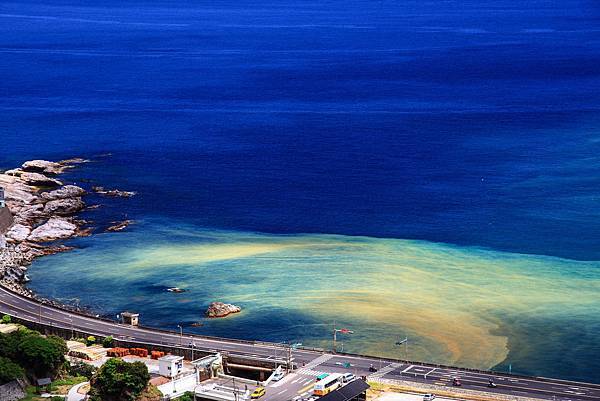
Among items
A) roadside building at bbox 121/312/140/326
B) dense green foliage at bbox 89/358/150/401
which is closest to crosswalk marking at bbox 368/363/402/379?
dense green foliage at bbox 89/358/150/401

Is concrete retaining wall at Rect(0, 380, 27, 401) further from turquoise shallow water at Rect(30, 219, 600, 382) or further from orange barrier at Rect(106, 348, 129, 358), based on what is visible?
turquoise shallow water at Rect(30, 219, 600, 382)

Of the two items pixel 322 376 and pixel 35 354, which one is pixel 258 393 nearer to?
pixel 322 376

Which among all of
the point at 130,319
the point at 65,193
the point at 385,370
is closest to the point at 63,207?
the point at 65,193

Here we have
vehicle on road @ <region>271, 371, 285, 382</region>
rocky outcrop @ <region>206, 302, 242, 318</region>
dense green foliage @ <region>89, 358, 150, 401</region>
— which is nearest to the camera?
dense green foliage @ <region>89, 358, 150, 401</region>

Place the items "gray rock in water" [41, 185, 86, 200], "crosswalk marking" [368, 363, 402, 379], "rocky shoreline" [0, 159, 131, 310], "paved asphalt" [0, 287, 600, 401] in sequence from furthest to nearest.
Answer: "gray rock in water" [41, 185, 86, 200] → "rocky shoreline" [0, 159, 131, 310] → "crosswalk marking" [368, 363, 402, 379] → "paved asphalt" [0, 287, 600, 401]

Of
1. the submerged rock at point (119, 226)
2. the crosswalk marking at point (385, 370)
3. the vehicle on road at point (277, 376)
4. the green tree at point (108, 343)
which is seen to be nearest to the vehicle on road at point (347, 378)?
the crosswalk marking at point (385, 370)

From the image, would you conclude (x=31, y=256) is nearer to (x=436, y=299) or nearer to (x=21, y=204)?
(x=21, y=204)
